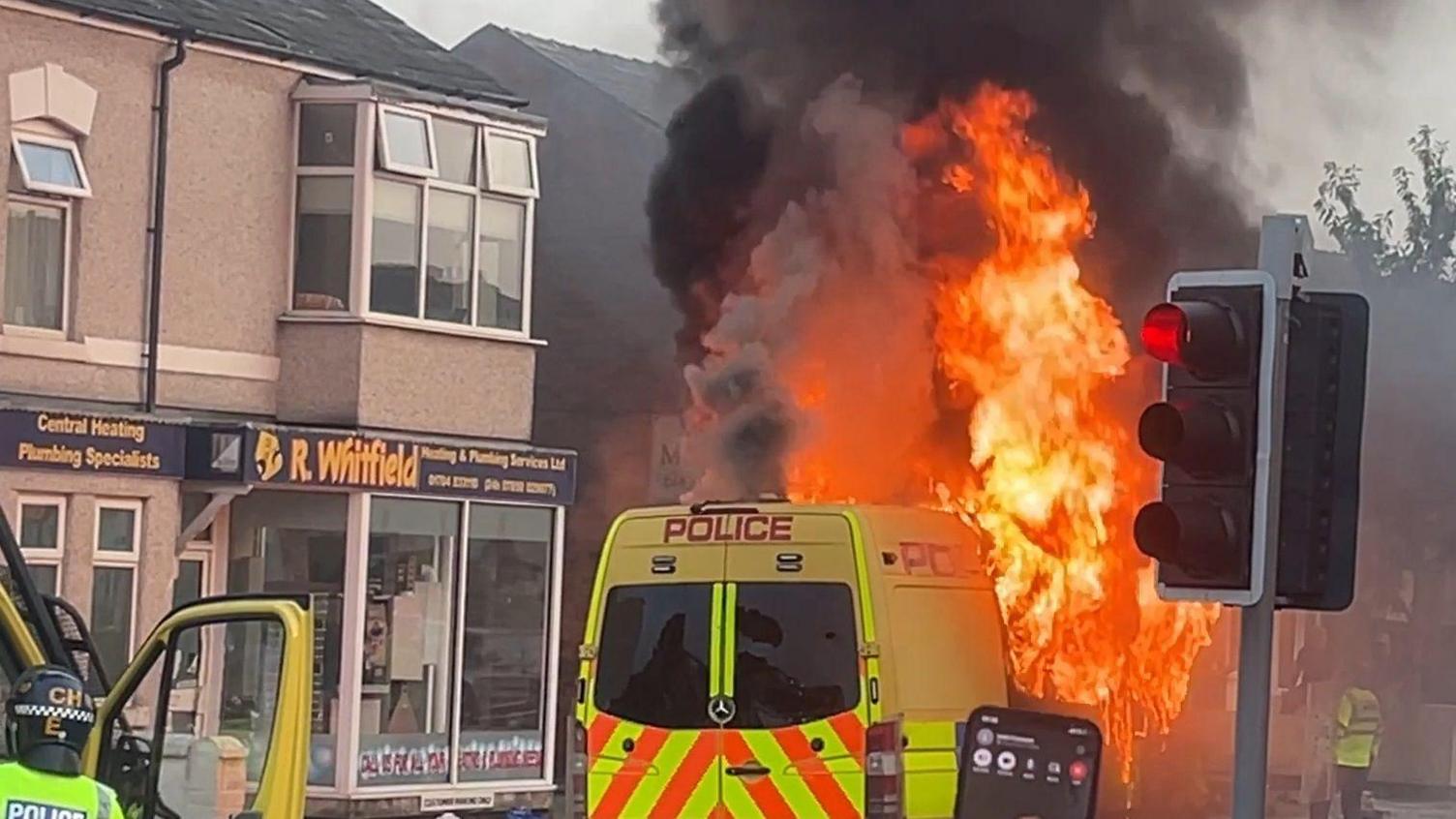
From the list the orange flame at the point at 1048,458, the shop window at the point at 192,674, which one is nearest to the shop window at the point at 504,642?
the shop window at the point at 192,674

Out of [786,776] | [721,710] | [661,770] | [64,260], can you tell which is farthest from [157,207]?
[786,776]

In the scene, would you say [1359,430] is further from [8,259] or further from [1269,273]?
[8,259]

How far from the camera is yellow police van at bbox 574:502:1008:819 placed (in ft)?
42.3

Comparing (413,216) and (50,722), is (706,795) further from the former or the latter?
(413,216)

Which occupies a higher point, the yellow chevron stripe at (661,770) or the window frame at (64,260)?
the window frame at (64,260)

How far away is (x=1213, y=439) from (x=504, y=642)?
1722 cm

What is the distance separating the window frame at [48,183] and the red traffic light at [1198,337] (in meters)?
14.0

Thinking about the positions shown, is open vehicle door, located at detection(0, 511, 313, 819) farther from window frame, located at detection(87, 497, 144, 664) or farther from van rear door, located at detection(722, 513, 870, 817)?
window frame, located at detection(87, 497, 144, 664)

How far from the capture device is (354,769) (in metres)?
22.9

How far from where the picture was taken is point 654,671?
13406 mm

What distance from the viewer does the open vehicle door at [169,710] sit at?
8.69 meters

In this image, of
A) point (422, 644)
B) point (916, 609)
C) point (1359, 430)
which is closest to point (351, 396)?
point (422, 644)

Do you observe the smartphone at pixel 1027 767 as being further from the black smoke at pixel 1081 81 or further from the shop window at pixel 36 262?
the shop window at pixel 36 262

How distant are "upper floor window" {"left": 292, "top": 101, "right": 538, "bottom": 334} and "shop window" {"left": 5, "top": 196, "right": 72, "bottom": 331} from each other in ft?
7.91
